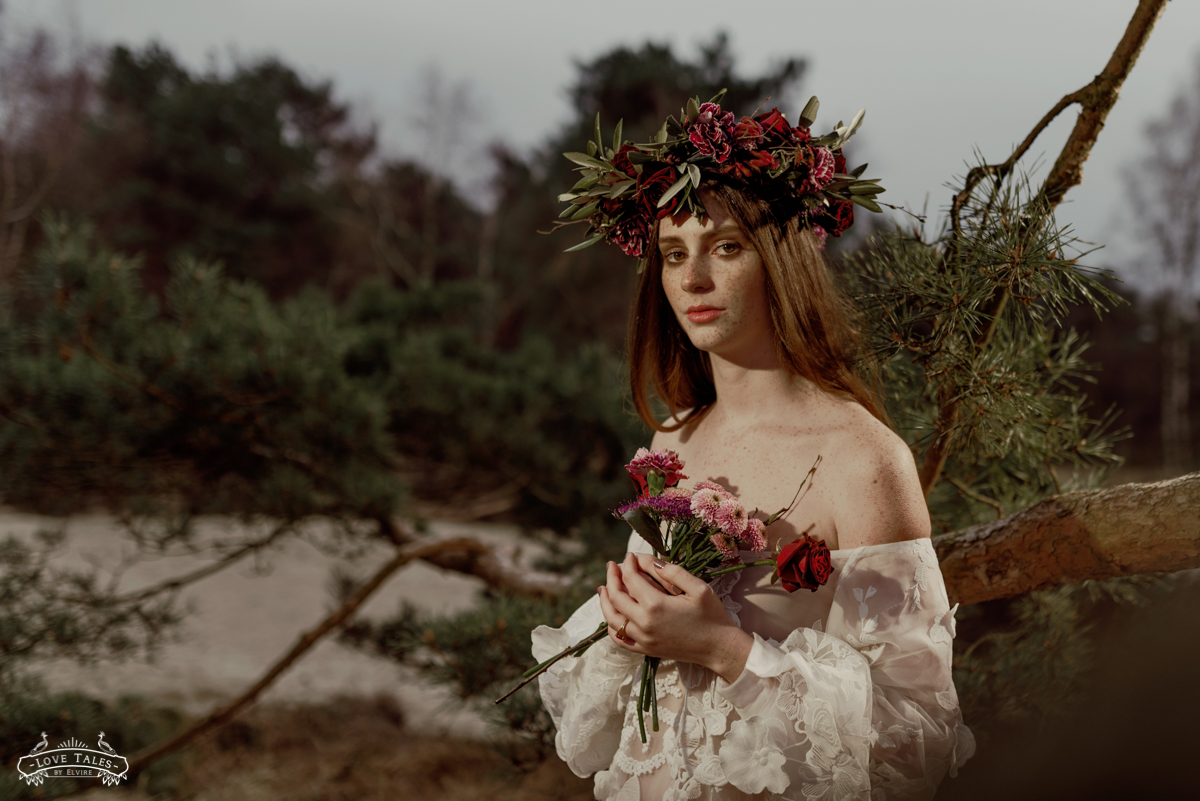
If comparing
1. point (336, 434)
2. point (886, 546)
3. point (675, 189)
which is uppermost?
point (336, 434)

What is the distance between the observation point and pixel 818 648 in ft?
1.94

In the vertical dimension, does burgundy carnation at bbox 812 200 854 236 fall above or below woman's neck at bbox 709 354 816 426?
above

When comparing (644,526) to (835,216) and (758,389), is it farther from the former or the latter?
(835,216)

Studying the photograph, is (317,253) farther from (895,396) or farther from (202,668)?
(895,396)

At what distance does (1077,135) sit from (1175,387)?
13.6 feet

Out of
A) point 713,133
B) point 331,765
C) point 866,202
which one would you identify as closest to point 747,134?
point 713,133

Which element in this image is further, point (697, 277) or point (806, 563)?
point (697, 277)

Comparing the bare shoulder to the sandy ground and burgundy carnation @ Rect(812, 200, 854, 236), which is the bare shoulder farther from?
the sandy ground

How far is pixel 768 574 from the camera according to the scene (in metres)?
0.67

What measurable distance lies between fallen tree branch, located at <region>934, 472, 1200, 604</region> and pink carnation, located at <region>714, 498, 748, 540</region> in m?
0.35

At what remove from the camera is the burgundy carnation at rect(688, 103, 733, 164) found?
0.70 m

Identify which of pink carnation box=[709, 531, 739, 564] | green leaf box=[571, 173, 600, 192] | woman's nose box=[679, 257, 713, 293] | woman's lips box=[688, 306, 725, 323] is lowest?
pink carnation box=[709, 531, 739, 564]

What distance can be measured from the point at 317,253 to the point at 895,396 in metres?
6.53

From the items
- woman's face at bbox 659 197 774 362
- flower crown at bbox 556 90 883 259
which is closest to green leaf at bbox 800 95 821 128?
flower crown at bbox 556 90 883 259
